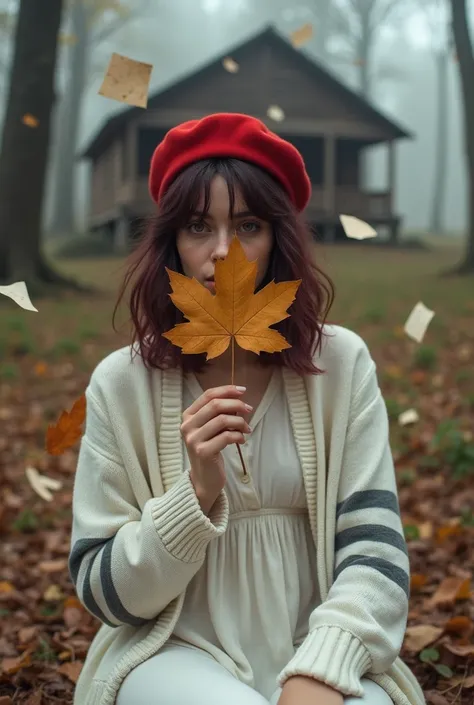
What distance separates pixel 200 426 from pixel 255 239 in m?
0.47

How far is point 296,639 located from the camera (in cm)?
175

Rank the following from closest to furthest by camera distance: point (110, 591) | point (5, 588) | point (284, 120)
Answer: point (110, 591)
point (5, 588)
point (284, 120)

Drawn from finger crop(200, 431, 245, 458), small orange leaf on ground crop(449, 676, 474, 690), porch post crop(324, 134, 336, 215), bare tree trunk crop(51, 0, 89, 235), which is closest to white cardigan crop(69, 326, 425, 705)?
finger crop(200, 431, 245, 458)

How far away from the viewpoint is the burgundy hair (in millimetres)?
1710

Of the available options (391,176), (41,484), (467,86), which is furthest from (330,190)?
(41,484)

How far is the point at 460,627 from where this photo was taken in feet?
8.25

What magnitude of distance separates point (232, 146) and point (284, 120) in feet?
62.1

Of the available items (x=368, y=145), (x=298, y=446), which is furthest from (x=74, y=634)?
(x=368, y=145)

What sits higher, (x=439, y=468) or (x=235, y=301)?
(x=235, y=301)

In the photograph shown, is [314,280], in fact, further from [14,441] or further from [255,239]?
[14,441]

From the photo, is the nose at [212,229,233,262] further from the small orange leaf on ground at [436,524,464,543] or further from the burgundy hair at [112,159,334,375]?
the small orange leaf on ground at [436,524,464,543]

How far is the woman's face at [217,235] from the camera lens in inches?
66.7

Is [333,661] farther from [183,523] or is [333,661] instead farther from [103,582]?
[103,582]

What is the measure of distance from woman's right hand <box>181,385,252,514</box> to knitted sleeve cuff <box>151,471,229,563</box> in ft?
0.20
